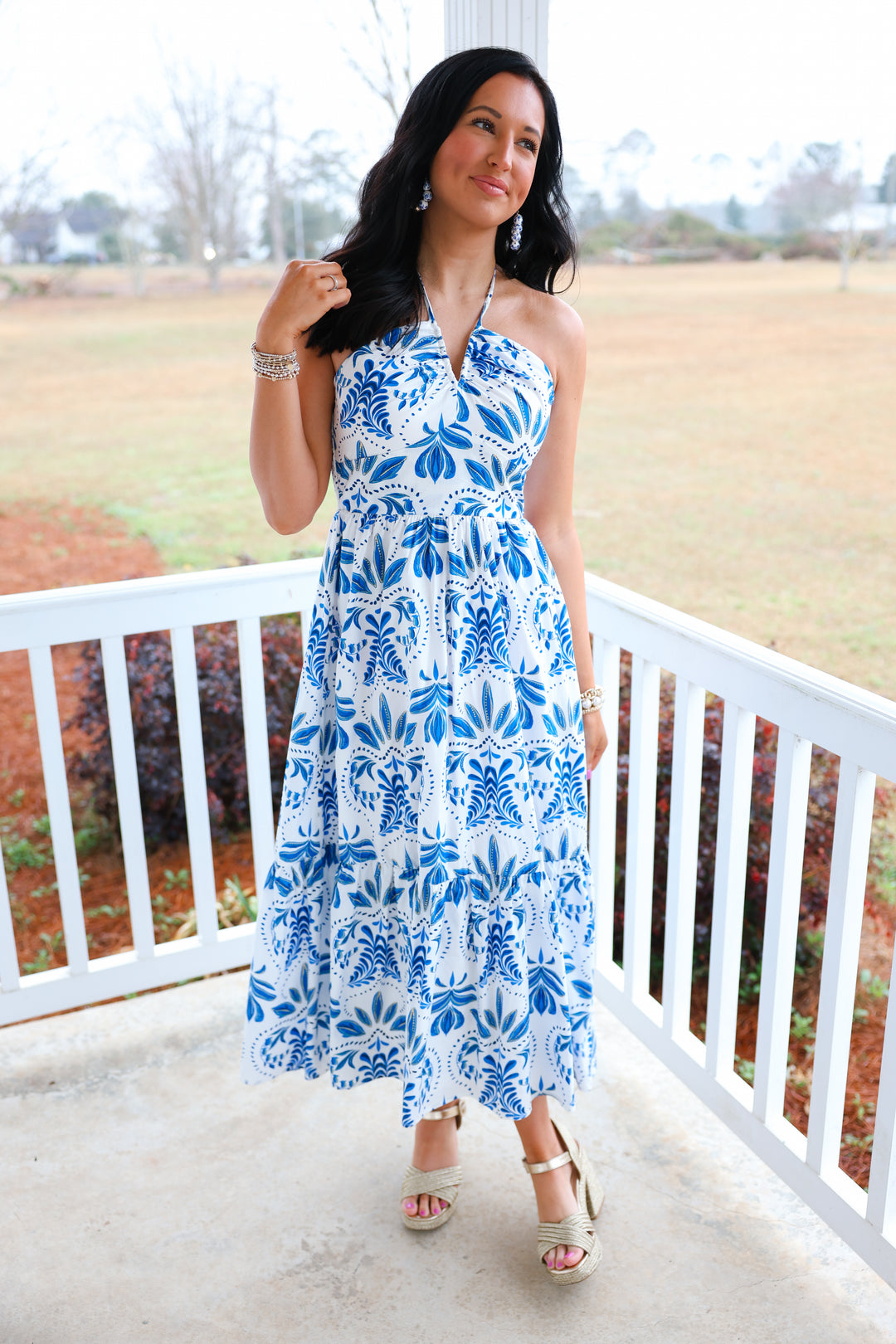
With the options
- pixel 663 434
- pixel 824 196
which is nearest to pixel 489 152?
pixel 824 196

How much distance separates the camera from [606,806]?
2156 mm

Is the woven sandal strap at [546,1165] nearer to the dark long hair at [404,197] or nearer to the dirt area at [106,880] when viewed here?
the dirt area at [106,880]

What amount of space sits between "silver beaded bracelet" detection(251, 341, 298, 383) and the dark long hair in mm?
86

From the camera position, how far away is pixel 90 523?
21.0 feet

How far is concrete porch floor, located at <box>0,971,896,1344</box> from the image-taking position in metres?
1.51

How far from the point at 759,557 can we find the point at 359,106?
125 inches

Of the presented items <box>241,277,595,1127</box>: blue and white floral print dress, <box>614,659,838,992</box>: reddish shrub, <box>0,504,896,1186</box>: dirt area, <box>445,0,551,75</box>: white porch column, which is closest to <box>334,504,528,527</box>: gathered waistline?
<box>241,277,595,1127</box>: blue and white floral print dress

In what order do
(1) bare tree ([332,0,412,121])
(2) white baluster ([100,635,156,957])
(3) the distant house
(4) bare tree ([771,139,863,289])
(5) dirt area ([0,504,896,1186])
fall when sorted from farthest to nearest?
(3) the distant house, (4) bare tree ([771,139,863,289]), (1) bare tree ([332,0,412,121]), (5) dirt area ([0,504,896,1186]), (2) white baluster ([100,635,156,957])

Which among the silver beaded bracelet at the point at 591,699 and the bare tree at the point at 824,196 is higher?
the bare tree at the point at 824,196

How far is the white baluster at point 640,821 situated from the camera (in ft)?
6.39

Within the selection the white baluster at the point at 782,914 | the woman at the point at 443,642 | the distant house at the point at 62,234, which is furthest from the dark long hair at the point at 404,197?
the distant house at the point at 62,234

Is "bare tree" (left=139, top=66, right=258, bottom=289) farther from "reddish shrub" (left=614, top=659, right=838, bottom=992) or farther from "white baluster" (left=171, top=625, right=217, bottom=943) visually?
"white baluster" (left=171, top=625, right=217, bottom=943)

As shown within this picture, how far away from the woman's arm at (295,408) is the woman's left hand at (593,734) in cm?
56

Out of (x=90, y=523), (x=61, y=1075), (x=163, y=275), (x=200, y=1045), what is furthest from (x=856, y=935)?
(x=90, y=523)
